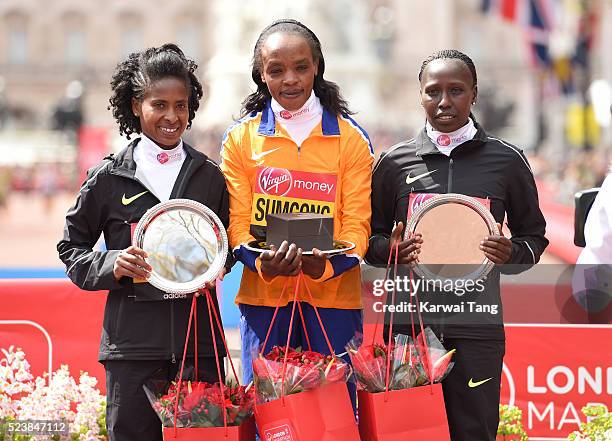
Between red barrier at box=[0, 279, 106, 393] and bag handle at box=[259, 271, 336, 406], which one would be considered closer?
bag handle at box=[259, 271, 336, 406]

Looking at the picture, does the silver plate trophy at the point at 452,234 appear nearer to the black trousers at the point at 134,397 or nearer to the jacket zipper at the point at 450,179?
the jacket zipper at the point at 450,179

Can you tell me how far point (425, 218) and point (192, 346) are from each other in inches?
38.9

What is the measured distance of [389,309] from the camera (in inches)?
184

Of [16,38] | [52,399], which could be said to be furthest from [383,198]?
[16,38]

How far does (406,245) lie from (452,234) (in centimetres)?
19

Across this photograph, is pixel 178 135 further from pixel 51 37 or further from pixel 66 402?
pixel 51 37

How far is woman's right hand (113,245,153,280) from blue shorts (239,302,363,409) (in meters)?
0.59

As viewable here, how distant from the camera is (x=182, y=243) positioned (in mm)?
4422

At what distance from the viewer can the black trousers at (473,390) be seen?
452cm

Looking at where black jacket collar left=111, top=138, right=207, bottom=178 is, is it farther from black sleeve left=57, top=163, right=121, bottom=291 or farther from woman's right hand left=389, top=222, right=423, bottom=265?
woman's right hand left=389, top=222, right=423, bottom=265

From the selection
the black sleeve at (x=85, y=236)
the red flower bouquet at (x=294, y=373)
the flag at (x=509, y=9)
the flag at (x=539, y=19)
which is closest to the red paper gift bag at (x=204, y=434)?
the red flower bouquet at (x=294, y=373)

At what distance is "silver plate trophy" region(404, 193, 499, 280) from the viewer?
14.8 feet

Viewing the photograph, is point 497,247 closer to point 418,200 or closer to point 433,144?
point 418,200

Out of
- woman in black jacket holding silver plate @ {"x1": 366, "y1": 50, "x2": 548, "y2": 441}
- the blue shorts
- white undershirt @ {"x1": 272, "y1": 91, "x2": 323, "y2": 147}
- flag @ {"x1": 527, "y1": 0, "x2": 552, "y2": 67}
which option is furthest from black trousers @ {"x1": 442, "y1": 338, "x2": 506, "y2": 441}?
flag @ {"x1": 527, "y1": 0, "x2": 552, "y2": 67}
